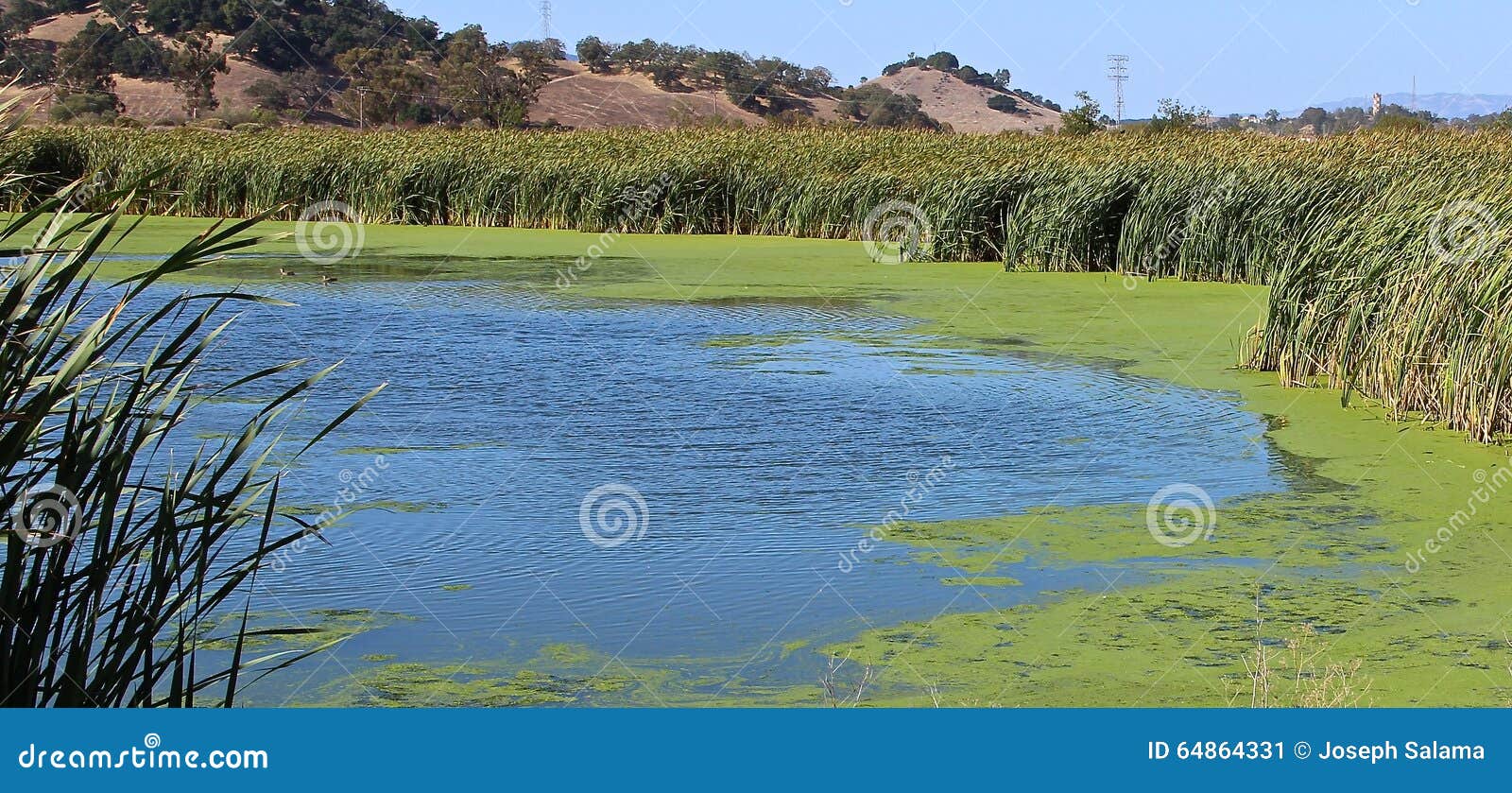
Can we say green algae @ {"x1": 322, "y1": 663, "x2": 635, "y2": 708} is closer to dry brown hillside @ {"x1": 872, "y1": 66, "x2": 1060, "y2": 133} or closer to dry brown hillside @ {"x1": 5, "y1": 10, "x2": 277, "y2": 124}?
dry brown hillside @ {"x1": 5, "y1": 10, "x2": 277, "y2": 124}

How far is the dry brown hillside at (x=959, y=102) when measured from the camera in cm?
7719

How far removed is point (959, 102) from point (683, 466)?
7586cm

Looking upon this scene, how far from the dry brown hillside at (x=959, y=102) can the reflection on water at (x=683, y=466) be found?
67.3 m

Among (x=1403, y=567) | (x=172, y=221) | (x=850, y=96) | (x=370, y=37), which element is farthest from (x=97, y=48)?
(x=1403, y=567)

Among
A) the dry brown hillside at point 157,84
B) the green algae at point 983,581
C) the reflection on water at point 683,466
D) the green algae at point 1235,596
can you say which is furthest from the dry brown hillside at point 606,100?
the green algae at point 983,581

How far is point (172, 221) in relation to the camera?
2061cm

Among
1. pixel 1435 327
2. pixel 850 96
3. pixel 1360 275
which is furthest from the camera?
pixel 850 96

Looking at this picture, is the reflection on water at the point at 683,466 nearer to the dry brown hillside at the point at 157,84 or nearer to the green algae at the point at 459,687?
the green algae at the point at 459,687

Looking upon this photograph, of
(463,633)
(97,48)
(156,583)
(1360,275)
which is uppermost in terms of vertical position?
(97,48)

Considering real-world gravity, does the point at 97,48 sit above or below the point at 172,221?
above

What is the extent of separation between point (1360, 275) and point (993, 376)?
2000mm

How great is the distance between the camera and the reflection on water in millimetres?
4715

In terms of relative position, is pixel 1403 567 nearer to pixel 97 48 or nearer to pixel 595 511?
pixel 595 511

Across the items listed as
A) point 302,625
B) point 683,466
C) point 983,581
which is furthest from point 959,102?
point 302,625
